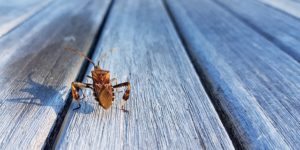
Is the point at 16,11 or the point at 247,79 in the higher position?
the point at 247,79

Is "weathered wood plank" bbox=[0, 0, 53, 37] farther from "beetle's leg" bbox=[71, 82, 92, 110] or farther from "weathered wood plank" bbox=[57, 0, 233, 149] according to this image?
"beetle's leg" bbox=[71, 82, 92, 110]

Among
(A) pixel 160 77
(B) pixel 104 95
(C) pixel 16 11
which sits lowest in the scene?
(C) pixel 16 11

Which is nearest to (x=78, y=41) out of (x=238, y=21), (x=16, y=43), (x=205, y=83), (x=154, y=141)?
(x=16, y=43)

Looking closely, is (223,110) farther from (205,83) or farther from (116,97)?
(116,97)

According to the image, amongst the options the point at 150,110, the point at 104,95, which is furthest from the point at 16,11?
the point at 150,110

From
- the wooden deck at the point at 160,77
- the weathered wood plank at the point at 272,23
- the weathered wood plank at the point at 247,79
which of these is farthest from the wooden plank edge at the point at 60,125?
the weathered wood plank at the point at 272,23

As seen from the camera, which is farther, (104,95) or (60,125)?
(104,95)

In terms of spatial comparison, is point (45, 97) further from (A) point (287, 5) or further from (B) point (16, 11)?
(A) point (287, 5)
